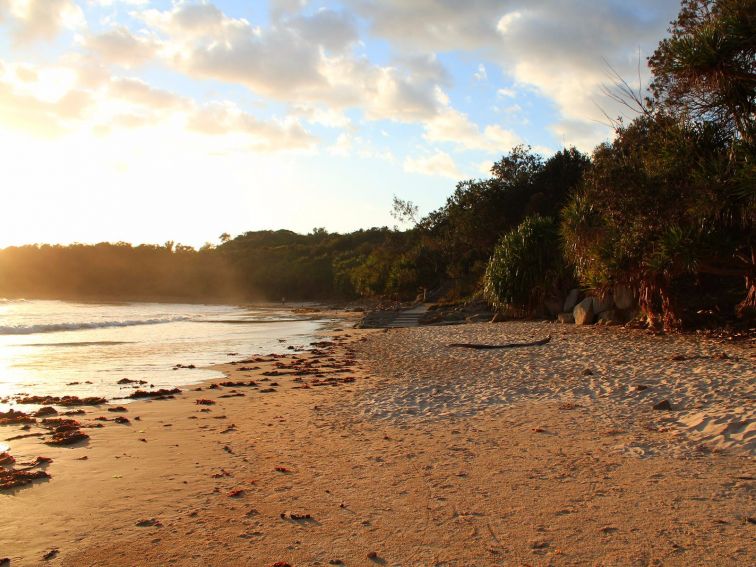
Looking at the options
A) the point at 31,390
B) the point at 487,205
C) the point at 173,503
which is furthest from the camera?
the point at 487,205

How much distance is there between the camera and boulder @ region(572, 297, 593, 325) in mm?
18734

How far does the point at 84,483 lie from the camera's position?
5.65 meters

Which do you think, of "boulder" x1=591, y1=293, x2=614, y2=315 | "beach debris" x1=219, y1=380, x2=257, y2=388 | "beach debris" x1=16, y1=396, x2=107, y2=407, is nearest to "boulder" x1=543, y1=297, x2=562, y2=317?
"boulder" x1=591, y1=293, x2=614, y2=315

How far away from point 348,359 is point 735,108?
1041 cm

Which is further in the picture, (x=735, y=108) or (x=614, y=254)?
(x=614, y=254)

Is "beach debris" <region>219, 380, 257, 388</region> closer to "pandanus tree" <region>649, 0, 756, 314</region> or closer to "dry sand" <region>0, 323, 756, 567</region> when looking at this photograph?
"dry sand" <region>0, 323, 756, 567</region>

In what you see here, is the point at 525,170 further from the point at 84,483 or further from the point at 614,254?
the point at 84,483

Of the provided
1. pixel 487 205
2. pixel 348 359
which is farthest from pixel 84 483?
pixel 487 205

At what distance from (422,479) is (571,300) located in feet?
54.8

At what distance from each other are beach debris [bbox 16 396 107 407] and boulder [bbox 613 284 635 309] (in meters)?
14.2

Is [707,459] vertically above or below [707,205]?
below

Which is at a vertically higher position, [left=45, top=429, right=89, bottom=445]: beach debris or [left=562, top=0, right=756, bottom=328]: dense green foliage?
[left=562, top=0, right=756, bottom=328]: dense green foliage

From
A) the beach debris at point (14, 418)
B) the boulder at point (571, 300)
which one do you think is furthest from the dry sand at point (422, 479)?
the boulder at point (571, 300)

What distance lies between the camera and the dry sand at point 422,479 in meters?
4.11
